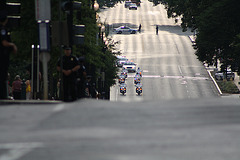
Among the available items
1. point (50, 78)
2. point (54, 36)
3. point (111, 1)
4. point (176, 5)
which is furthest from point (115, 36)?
point (54, 36)

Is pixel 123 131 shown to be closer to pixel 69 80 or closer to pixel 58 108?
pixel 58 108

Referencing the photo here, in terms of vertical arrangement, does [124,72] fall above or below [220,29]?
below

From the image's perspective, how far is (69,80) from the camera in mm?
16766

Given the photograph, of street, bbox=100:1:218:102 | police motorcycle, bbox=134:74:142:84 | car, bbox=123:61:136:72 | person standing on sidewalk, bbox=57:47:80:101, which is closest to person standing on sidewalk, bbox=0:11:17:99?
person standing on sidewalk, bbox=57:47:80:101

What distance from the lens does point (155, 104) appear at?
12.5m

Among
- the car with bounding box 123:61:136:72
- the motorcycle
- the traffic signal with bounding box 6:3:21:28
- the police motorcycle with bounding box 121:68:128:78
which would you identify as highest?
the traffic signal with bounding box 6:3:21:28

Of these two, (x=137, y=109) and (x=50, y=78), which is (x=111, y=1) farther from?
(x=137, y=109)

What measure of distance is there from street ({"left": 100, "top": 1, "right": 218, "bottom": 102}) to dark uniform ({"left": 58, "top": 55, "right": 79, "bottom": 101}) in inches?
2310

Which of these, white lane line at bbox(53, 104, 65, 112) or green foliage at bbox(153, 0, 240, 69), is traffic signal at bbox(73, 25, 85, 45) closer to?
white lane line at bbox(53, 104, 65, 112)

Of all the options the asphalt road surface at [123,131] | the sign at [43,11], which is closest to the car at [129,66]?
the sign at [43,11]

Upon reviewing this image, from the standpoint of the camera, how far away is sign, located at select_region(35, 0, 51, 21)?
19359mm

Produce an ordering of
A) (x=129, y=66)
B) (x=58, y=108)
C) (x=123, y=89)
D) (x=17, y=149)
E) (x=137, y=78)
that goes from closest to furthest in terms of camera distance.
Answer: (x=17, y=149) → (x=58, y=108) → (x=123, y=89) → (x=137, y=78) → (x=129, y=66)

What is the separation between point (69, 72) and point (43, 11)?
3.62m

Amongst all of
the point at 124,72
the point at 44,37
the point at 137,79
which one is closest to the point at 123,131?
the point at 44,37
